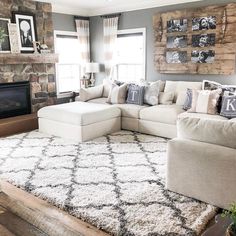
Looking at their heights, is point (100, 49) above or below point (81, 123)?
above

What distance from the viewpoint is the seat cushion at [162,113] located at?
455cm

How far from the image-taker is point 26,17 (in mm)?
5605

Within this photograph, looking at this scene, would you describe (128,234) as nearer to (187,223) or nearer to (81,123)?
(187,223)

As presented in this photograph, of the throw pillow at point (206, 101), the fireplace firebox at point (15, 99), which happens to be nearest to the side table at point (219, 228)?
the throw pillow at point (206, 101)

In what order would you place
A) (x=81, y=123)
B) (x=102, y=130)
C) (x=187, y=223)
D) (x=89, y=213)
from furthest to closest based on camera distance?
(x=102, y=130) < (x=81, y=123) < (x=89, y=213) < (x=187, y=223)

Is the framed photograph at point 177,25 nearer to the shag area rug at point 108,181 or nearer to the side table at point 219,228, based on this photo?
the shag area rug at point 108,181

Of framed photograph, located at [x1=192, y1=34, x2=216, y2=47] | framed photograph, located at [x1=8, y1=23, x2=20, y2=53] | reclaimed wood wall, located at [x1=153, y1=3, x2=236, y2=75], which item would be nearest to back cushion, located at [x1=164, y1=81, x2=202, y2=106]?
reclaimed wood wall, located at [x1=153, y1=3, x2=236, y2=75]

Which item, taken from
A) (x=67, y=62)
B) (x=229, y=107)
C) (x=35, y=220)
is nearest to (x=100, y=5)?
(x=67, y=62)

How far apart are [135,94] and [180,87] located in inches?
32.8

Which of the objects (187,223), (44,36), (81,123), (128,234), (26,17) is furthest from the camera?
(44,36)

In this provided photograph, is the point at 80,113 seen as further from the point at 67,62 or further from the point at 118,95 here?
the point at 67,62

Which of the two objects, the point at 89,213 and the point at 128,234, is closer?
the point at 128,234

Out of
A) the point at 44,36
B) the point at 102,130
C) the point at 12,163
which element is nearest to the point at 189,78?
the point at 102,130

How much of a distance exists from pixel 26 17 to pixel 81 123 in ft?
8.79
